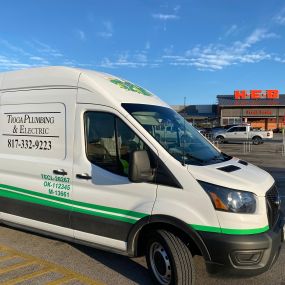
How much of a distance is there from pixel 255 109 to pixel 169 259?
77304mm

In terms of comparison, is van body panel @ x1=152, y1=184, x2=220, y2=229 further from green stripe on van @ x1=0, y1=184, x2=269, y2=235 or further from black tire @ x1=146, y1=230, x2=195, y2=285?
black tire @ x1=146, y1=230, x2=195, y2=285

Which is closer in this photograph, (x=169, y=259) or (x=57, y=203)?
(x=169, y=259)

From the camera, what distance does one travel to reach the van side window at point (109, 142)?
172 inches

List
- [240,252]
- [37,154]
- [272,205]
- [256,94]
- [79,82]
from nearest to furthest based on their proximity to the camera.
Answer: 1. [240,252]
2. [272,205]
3. [79,82]
4. [37,154]
5. [256,94]

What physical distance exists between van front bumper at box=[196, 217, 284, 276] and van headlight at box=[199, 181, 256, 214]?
0.84 ft

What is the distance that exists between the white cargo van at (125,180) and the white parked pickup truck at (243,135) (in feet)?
112

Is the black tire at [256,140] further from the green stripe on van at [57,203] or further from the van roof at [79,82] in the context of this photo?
the green stripe on van at [57,203]

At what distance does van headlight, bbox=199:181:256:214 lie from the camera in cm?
379

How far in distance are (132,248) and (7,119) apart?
8.58 ft

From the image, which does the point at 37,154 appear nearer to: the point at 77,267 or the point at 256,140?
the point at 77,267

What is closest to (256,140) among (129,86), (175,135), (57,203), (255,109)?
(129,86)

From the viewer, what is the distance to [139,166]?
3943 millimetres

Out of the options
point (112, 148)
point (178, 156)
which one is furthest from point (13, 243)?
point (178, 156)

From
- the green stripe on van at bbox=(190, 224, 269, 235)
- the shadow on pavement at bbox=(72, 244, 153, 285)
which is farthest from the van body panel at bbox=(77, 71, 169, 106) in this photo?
the shadow on pavement at bbox=(72, 244, 153, 285)
